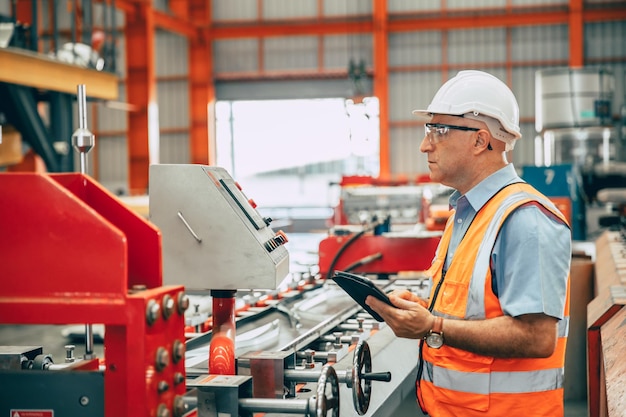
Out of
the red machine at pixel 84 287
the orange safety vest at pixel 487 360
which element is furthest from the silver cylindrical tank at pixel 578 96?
the red machine at pixel 84 287

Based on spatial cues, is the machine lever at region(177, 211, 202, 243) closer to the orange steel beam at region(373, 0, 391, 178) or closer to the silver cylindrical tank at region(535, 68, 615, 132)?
the silver cylindrical tank at region(535, 68, 615, 132)

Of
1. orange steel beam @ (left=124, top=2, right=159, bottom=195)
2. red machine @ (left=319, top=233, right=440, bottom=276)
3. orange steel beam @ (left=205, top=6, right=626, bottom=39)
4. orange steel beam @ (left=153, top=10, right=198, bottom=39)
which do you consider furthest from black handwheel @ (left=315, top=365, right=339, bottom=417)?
orange steel beam @ (left=205, top=6, right=626, bottom=39)

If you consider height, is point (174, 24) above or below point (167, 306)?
above

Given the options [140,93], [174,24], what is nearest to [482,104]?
[140,93]

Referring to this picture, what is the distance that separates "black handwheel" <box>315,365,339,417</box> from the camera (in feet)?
6.10

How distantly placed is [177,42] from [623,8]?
10.2 metres

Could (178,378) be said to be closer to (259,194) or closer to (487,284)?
(487,284)

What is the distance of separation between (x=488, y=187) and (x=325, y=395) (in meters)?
0.81

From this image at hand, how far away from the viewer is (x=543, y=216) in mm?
2080

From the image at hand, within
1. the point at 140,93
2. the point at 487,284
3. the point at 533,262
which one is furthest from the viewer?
the point at 140,93

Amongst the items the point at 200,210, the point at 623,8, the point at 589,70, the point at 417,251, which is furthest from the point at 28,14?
the point at 200,210

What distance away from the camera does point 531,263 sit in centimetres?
202

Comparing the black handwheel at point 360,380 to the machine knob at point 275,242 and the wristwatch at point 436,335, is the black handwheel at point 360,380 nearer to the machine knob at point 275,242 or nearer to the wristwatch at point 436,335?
the wristwatch at point 436,335

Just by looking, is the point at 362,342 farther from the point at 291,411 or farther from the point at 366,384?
the point at 291,411
